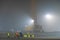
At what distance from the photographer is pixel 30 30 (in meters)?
1.65

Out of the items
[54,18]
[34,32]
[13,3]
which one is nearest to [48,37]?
[34,32]

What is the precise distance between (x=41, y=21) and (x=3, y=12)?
53 cm

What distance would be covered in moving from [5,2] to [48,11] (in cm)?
60

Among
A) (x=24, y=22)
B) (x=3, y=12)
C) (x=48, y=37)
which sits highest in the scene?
(x=3, y=12)

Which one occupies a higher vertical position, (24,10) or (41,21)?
(24,10)

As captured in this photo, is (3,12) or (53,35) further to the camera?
(3,12)

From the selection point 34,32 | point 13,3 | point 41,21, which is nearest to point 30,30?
point 34,32

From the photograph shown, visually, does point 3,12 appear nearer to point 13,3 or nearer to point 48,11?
point 13,3

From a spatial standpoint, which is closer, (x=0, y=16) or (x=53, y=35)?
(x=53, y=35)

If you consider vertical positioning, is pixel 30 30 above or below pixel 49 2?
below

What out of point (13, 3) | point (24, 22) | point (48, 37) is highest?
point (13, 3)

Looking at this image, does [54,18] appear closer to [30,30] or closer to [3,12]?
[30,30]

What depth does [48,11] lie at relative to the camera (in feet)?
5.64

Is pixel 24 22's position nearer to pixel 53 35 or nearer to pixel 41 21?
pixel 41 21
